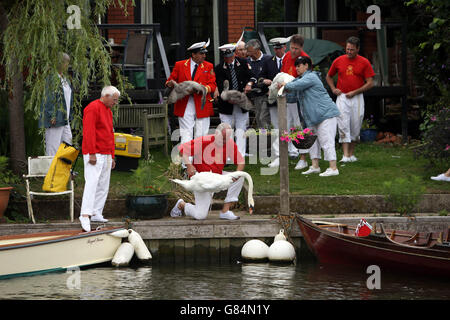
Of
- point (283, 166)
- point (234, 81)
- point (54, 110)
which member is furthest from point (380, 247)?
point (54, 110)

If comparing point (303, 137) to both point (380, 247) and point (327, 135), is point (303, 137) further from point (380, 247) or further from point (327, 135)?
point (380, 247)

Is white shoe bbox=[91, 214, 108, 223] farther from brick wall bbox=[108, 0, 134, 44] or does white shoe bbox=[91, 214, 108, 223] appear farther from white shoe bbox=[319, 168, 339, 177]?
brick wall bbox=[108, 0, 134, 44]

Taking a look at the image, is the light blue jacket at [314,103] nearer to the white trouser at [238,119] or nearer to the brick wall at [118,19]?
the white trouser at [238,119]

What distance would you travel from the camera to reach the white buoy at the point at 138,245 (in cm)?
1157

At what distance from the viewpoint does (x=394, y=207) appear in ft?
40.0

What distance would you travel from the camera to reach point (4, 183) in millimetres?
12320

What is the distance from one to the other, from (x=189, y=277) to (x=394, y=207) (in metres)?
2.98

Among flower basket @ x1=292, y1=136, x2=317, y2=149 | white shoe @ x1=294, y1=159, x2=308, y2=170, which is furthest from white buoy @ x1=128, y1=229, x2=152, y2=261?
white shoe @ x1=294, y1=159, x2=308, y2=170

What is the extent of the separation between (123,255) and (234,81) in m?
4.13

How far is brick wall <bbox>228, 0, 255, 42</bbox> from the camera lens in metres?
19.1

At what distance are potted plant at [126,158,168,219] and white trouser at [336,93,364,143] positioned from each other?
12.4 ft

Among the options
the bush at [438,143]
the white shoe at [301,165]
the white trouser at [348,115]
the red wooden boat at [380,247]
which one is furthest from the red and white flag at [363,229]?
the white trouser at [348,115]

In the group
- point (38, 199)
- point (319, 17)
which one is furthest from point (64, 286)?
point (319, 17)
